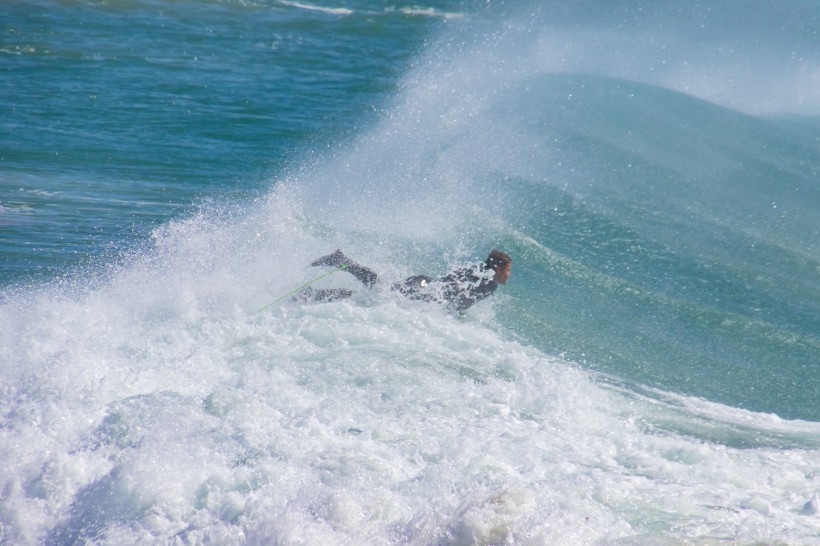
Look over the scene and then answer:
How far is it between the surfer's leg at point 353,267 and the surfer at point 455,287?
1 centimetres

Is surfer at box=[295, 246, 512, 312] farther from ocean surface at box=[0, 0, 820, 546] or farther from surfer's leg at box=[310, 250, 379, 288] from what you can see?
ocean surface at box=[0, 0, 820, 546]

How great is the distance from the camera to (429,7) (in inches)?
1127

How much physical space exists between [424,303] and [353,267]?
2.73 feet

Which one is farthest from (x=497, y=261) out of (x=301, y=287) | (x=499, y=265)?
(x=301, y=287)

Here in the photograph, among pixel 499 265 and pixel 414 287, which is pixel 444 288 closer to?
pixel 414 287

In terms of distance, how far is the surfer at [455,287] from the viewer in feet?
24.9

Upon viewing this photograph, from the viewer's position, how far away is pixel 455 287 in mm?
7660

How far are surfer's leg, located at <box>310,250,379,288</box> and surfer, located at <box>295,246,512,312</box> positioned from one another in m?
0.01

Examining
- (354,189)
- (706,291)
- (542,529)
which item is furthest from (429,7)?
(542,529)

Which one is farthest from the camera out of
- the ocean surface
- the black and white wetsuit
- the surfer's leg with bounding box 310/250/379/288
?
the surfer's leg with bounding box 310/250/379/288

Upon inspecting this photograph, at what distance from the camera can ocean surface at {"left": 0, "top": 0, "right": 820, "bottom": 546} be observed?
471 centimetres

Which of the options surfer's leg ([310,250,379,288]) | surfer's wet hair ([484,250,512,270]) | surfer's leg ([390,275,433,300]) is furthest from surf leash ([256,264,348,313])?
surfer's wet hair ([484,250,512,270])

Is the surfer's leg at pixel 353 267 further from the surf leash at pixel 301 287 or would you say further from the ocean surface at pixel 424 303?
the ocean surface at pixel 424 303

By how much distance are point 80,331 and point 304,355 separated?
1727mm
